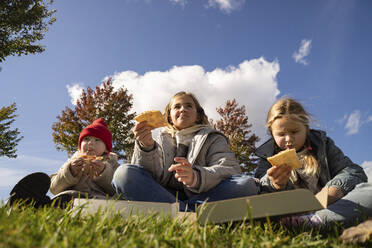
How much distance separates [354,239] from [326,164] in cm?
162

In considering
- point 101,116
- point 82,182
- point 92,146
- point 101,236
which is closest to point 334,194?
point 101,236

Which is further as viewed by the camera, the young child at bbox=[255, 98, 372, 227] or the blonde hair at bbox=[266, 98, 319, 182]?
the blonde hair at bbox=[266, 98, 319, 182]

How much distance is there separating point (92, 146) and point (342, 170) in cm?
354

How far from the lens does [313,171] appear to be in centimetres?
302

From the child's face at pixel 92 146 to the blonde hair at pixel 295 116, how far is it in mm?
2670

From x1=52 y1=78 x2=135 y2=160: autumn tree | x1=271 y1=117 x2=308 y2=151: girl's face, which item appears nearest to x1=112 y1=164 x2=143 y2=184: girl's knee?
x1=271 y1=117 x2=308 y2=151: girl's face

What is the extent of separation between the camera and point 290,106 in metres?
3.46

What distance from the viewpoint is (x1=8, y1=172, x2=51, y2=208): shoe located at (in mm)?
2721

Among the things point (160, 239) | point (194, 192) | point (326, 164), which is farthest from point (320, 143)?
point (160, 239)

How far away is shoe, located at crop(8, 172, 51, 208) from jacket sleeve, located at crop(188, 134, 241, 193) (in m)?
1.57

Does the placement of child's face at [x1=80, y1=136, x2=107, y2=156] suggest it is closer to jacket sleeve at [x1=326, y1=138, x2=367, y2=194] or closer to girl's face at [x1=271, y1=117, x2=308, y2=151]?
girl's face at [x1=271, y1=117, x2=308, y2=151]

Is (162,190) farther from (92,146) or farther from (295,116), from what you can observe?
(92,146)

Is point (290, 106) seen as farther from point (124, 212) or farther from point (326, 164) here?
point (124, 212)

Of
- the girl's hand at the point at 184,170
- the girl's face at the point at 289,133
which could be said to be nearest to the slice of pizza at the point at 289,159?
the girl's face at the point at 289,133
